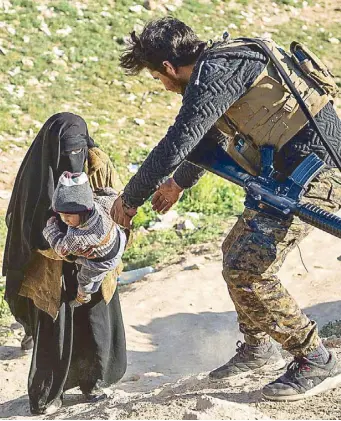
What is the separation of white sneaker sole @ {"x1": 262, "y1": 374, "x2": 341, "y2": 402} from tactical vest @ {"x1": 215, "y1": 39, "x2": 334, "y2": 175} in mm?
1096

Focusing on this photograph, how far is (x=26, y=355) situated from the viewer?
19.7 ft

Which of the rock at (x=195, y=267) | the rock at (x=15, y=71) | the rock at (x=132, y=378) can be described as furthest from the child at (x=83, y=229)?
the rock at (x=15, y=71)

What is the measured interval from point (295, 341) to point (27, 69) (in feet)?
28.8

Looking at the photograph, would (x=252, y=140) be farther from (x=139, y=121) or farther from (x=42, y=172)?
(x=139, y=121)

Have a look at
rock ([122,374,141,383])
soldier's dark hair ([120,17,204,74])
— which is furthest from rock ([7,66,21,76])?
soldier's dark hair ([120,17,204,74])

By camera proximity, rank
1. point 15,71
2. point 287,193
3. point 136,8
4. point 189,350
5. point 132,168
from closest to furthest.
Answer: point 287,193 < point 189,350 < point 132,168 < point 15,71 < point 136,8

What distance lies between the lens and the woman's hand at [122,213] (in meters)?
3.77

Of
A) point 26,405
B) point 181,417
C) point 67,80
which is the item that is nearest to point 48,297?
point 26,405

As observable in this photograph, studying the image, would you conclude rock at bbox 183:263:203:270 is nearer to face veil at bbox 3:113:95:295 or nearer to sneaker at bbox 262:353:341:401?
face veil at bbox 3:113:95:295

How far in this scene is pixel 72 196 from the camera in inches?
155

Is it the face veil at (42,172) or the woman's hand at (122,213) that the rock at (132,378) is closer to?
the face veil at (42,172)

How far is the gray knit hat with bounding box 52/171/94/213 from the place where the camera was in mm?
3934

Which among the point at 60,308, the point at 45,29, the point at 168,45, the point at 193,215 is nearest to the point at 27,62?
the point at 45,29

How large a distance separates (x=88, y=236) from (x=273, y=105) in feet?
3.40
